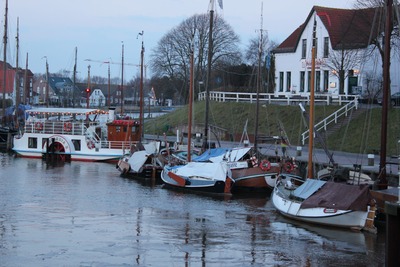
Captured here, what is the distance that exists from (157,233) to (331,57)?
36.2 m

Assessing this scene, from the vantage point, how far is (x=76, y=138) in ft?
186

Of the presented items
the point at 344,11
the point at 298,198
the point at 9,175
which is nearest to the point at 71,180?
the point at 9,175

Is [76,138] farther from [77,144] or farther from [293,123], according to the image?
[293,123]

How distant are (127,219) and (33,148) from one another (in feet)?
105

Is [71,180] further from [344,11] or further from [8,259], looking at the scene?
[344,11]

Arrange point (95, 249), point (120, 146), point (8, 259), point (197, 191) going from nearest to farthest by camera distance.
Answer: point (8, 259), point (95, 249), point (197, 191), point (120, 146)

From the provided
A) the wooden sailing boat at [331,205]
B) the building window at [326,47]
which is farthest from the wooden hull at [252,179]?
the building window at [326,47]

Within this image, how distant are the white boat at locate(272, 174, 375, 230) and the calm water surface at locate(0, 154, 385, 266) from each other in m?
0.43

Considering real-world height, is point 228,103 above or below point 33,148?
above

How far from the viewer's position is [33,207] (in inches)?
1250

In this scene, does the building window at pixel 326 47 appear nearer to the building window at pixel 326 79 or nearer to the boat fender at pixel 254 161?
the building window at pixel 326 79

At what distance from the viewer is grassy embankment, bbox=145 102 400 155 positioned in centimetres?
4456

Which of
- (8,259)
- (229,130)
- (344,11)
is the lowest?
(8,259)

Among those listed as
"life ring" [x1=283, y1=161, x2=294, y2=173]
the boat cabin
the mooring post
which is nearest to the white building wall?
the boat cabin
